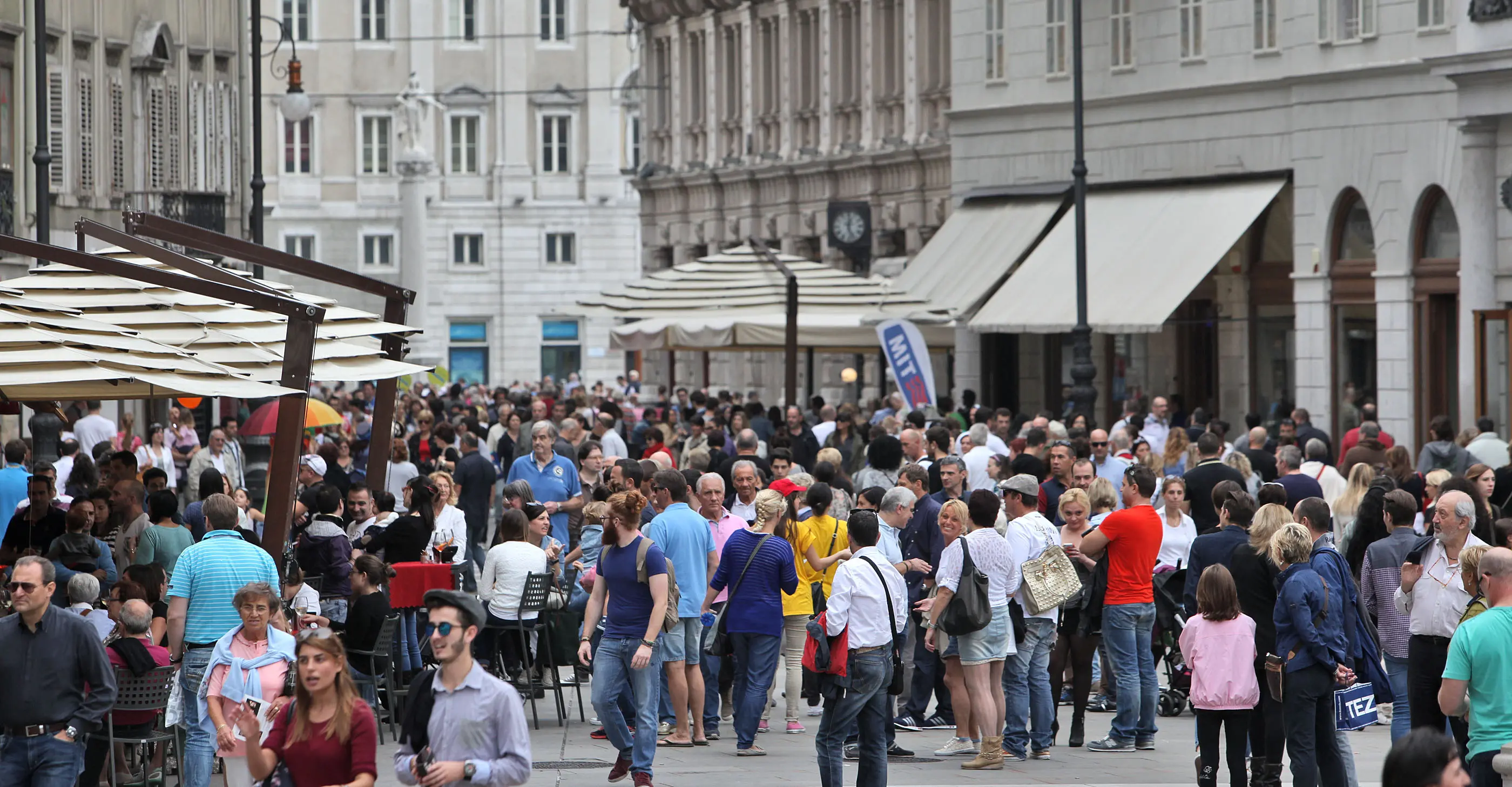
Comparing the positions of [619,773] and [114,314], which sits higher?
[114,314]

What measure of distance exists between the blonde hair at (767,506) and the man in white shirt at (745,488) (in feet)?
4.80

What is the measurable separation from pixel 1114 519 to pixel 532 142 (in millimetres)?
65021

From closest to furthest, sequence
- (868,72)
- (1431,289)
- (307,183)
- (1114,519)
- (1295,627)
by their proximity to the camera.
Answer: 1. (1295,627)
2. (1114,519)
3. (1431,289)
4. (868,72)
5. (307,183)

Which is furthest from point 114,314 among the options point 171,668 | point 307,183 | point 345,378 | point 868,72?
point 307,183

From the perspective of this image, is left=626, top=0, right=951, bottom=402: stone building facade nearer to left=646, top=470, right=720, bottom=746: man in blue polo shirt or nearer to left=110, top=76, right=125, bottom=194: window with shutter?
left=110, top=76, right=125, bottom=194: window with shutter

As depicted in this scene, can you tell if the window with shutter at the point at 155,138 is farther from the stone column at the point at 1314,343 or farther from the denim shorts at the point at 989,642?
the denim shorts at the point at 989,642

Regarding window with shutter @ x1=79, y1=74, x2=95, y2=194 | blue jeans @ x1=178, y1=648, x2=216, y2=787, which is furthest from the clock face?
blue jeans @ x1=178, y1=648, x2=216, y2=787

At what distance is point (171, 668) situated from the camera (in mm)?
12859

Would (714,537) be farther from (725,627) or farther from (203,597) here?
(203,597)

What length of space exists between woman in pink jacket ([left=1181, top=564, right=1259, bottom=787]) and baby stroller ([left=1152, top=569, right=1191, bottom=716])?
306cm

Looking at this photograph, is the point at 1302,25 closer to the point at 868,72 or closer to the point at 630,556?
the point at 868,72

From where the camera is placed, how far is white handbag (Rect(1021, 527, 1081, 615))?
14602 mm

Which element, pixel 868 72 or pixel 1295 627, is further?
pixel 868 72

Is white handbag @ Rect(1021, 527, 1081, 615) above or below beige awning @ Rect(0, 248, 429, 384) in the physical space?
below
